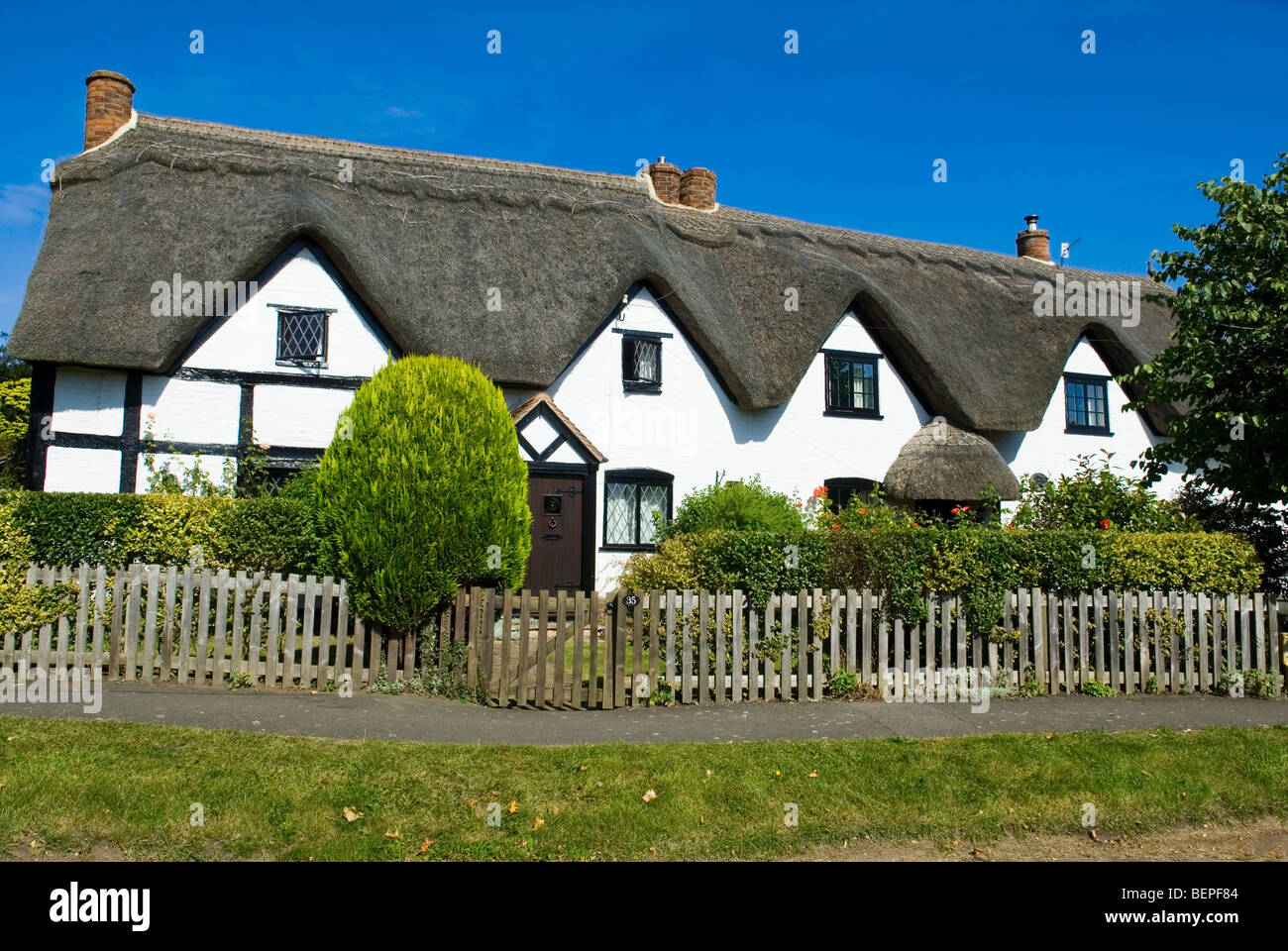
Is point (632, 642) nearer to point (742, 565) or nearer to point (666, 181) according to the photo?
point (742, 565)

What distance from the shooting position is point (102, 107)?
1641 centimetres

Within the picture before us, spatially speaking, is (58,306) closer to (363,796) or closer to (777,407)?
(363,796)

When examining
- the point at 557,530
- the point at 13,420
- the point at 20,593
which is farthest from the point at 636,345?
the point at 13,420

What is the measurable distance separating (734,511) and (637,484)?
2.32 metres

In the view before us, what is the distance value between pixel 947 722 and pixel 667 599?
2765 millimetres

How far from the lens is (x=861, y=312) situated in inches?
717

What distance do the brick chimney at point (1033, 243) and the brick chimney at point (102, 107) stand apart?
2221cm

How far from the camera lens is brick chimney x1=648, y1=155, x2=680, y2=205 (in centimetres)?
2030

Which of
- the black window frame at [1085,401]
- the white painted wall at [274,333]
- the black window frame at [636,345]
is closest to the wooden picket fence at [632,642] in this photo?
the white painted wall at [274,333]

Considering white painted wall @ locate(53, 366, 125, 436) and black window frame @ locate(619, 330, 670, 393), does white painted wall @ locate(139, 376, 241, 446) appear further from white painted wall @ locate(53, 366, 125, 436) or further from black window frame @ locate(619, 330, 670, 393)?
black window frame @ locate(619, 330, 670, 393)

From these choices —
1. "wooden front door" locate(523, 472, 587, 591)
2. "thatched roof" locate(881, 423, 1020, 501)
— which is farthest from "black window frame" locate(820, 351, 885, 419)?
"wooden front door" locate(523, 472, 587, 591)

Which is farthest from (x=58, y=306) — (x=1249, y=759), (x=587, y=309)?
(x=1249, y=759)

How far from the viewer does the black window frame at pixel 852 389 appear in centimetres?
1786

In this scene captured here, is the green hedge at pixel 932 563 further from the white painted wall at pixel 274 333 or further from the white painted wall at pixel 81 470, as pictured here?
the white painted wall at pixel 81 470
